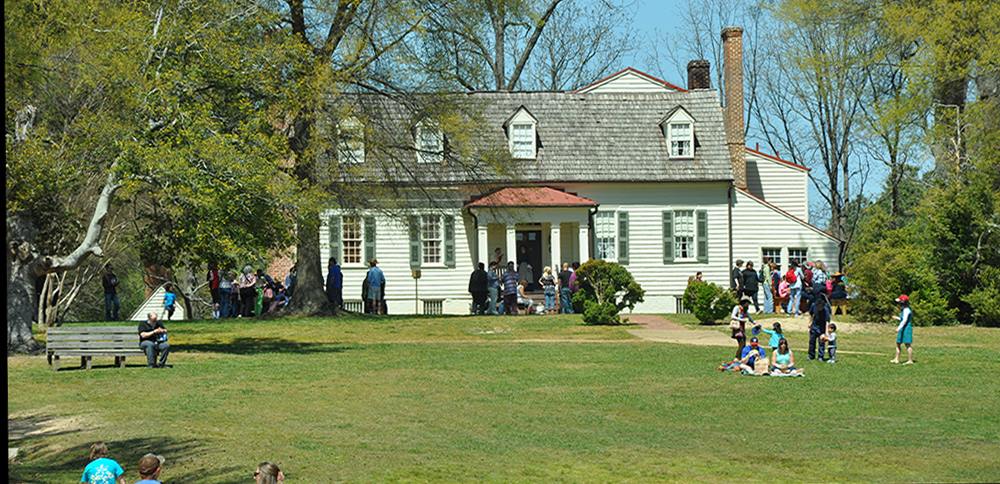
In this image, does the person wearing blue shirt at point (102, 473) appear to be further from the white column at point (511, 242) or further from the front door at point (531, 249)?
the front door at point (531, 249)

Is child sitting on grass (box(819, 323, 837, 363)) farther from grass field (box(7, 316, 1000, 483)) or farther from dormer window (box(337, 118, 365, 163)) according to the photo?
dormer window (box(337, 118, 365, 163))

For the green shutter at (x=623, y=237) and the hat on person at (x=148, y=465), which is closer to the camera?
the hat on person at (x=148, y=465)

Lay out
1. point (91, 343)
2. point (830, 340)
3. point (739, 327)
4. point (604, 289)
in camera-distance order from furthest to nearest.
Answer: point (604, 289) → point (830, 340) → point (739, 327) → point (91, 343)

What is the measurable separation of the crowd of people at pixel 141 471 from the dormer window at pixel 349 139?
24.7m

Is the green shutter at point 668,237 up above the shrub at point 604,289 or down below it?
above

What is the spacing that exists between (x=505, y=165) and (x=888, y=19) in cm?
1201

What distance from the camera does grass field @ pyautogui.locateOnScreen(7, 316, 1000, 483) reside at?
52.1 feet

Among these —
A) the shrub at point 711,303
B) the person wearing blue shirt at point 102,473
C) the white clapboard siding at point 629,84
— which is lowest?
the person wearing blue shirt at point 102,473

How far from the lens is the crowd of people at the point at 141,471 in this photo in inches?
460

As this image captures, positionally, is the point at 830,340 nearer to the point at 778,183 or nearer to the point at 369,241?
the point at 369,241

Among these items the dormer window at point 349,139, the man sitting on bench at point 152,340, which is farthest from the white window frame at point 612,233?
the man sitting on bench at point 152,340

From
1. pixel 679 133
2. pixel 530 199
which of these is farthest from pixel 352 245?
pixel 679 133

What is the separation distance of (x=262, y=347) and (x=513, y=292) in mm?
12747

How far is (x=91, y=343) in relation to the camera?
25969mm
